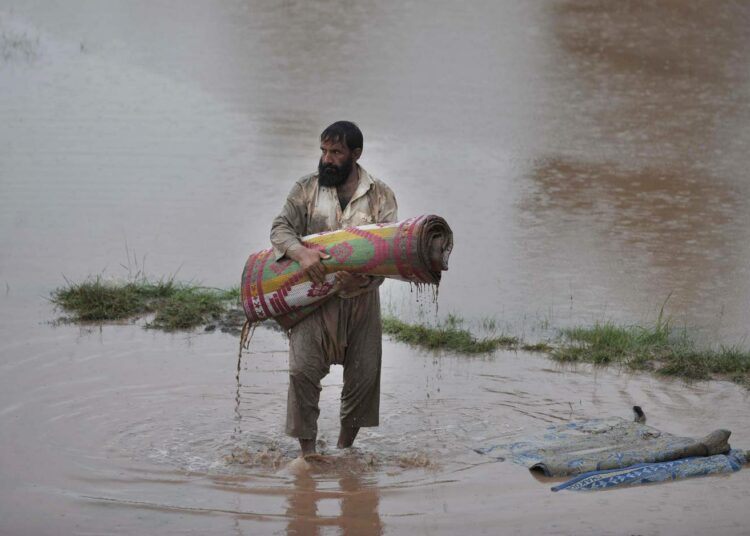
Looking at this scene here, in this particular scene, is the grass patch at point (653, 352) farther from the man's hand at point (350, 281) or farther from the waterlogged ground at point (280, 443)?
the man's hand at point (350, 281)

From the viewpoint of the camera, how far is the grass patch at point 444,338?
816cm

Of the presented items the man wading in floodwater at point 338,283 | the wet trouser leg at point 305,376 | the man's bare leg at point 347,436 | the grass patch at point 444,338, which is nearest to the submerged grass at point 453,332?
the grass patch at point 444,338

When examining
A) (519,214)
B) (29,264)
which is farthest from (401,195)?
(29,264)

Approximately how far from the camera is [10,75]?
15531mm

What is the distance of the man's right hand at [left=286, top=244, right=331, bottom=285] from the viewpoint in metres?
5.72

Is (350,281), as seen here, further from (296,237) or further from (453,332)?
(453,332)

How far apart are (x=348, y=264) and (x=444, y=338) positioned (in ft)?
8.58

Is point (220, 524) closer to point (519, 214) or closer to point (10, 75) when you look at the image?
point (519, 214)

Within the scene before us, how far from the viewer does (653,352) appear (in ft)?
26.3

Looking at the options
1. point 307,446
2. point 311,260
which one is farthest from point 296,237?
point 307,446

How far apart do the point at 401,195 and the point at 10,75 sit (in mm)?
6417

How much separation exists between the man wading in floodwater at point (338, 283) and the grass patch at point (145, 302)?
251cm

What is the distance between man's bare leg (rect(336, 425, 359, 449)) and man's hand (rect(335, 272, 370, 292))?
81cm

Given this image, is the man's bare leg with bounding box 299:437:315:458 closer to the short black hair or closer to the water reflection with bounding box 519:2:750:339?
the short black hair
